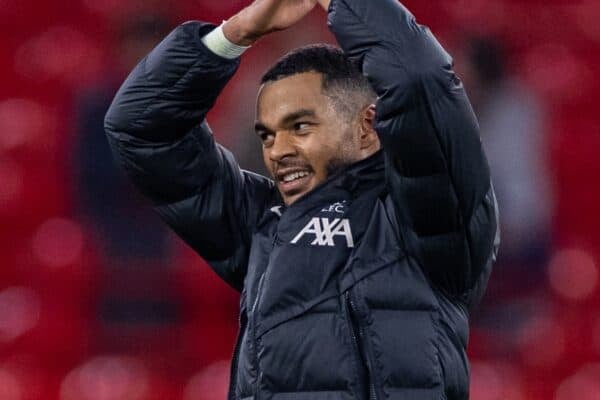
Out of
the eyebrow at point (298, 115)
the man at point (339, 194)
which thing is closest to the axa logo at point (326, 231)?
the man at point (339, 194)

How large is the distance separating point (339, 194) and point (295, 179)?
6 cm

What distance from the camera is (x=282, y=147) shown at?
125cm

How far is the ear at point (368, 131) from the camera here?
128 cm

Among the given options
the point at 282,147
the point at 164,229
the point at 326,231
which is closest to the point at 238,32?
the point at 282,147

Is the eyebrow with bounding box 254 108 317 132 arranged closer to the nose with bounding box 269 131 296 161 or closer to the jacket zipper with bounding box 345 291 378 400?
the nose with bounding box 269 131 296 161

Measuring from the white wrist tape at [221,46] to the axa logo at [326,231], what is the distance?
20 centimetres

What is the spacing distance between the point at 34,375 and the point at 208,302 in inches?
15.4

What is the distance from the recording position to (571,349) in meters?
2.70

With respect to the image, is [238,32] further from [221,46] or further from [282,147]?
[282,147]

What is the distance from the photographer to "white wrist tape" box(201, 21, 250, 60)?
129 cm

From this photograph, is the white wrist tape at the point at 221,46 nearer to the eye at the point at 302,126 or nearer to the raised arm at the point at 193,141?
the raised arm at the point at 193,141

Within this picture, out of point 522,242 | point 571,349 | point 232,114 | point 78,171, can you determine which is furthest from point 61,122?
point 571,349

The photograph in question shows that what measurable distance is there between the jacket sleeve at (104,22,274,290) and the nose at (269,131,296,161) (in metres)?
0.10

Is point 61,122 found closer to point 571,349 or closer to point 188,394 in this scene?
point 188,394
